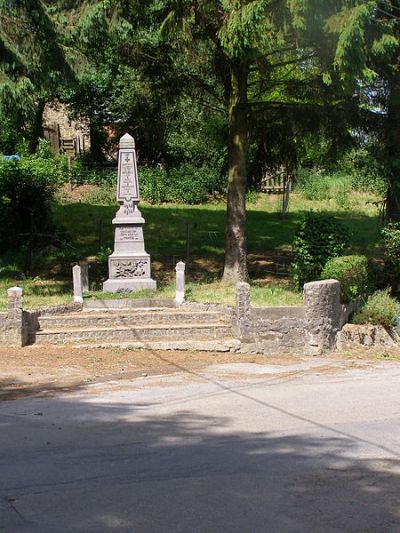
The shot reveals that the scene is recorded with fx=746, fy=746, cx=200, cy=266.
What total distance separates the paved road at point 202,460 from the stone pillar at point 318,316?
149 inches

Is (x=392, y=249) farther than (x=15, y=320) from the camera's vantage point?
Yes

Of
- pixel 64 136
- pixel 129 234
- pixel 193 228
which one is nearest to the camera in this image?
pixel 129 234

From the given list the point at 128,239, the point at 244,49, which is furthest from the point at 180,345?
the point at 244,49

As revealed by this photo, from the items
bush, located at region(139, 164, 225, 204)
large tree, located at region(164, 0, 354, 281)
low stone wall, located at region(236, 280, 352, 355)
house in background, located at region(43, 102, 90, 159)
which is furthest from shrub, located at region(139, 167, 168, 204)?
low stone wall, located at region(236, 280, 352, 355)

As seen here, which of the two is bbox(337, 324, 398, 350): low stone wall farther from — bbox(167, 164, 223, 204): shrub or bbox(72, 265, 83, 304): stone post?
bbox(167, 164, 223, 204): shrub

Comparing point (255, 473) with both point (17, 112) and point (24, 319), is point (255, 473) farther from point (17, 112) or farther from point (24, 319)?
point (17, 112)

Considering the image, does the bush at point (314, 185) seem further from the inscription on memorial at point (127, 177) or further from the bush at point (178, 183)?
the inscription on memorial at point (127, 177)

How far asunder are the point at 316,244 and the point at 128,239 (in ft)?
15.8

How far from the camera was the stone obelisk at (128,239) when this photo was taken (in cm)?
1895

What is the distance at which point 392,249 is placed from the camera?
61.0 feet

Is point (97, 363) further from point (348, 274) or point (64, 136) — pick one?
point (64, 136)

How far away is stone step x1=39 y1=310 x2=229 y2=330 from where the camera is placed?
51.9 ft

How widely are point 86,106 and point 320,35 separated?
18.5 meters

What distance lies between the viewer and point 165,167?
116 ft
